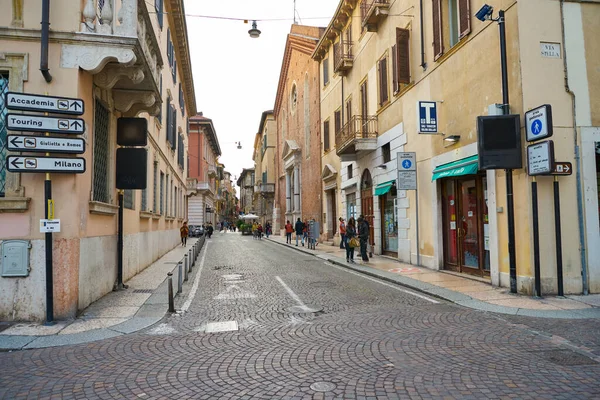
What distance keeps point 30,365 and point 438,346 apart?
5.00 meters

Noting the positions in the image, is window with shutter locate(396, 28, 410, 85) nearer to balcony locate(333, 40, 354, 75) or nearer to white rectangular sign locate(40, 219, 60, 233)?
balcony locate(333, 40, 354, 75)

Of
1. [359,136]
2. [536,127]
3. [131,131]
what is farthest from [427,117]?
[131,131]

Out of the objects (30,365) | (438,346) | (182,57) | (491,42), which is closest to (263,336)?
(438,346)

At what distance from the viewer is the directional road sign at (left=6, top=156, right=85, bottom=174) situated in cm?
696

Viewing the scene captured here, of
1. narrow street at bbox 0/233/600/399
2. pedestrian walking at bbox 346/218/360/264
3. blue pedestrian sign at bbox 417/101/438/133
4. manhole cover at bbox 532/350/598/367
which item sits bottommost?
manhole cover at bbox 532/350/598/367

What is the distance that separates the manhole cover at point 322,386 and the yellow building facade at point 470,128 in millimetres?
6435

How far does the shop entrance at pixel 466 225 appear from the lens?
11.3m

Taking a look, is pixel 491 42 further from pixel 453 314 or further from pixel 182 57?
pixel 182 57

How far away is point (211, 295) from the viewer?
9914 millimetres

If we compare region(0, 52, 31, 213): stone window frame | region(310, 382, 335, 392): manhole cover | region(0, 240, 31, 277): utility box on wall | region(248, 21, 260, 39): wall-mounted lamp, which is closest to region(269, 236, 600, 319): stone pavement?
region(310, 382, 335, 392): manhole cover

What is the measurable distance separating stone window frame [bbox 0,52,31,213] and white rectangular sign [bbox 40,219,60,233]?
53 centimetres

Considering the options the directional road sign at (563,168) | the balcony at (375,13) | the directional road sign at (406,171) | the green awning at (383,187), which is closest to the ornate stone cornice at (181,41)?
the balcony at (375,13)

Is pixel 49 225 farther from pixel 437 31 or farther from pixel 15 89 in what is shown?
pixel 437 31

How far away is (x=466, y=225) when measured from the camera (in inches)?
480
